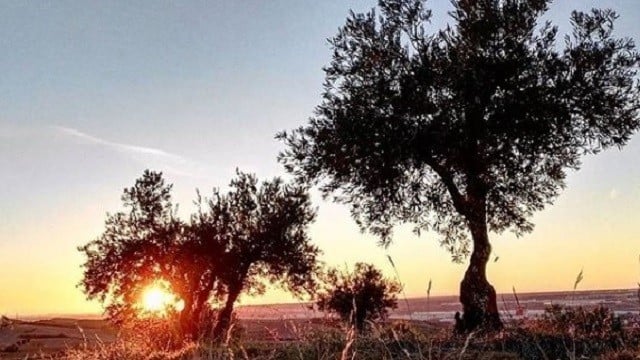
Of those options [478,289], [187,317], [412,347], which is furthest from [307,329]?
[187,317]

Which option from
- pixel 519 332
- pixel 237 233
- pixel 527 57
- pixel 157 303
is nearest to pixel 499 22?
pixel 527 57

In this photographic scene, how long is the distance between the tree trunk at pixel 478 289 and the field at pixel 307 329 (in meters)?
0.68

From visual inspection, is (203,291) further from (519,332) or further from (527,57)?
(519,332)

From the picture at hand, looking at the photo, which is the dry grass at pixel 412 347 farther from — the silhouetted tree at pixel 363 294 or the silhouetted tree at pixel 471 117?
the silhouetted tree at pixel 363 294

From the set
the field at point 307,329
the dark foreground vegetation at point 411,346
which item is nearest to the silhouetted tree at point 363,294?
the field at point 307,329

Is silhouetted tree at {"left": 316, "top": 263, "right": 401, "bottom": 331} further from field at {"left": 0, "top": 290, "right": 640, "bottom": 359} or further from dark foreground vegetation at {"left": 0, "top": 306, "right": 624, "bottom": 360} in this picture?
dark foreground vegetation at {"left": 0, "top": 306, "right": 624, "bottom": 360}

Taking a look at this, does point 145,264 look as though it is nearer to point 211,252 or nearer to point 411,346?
point 211,252

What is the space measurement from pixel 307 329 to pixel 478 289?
37.7 ft

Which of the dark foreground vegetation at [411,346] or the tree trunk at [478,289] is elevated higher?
the tree trunk at [478,289]

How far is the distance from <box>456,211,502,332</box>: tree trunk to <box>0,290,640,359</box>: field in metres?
0.68

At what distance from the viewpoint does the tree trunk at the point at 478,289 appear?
820 inches

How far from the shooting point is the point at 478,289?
70.2 feet

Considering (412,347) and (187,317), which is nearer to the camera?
(412,347)

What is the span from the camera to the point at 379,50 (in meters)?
22.3
